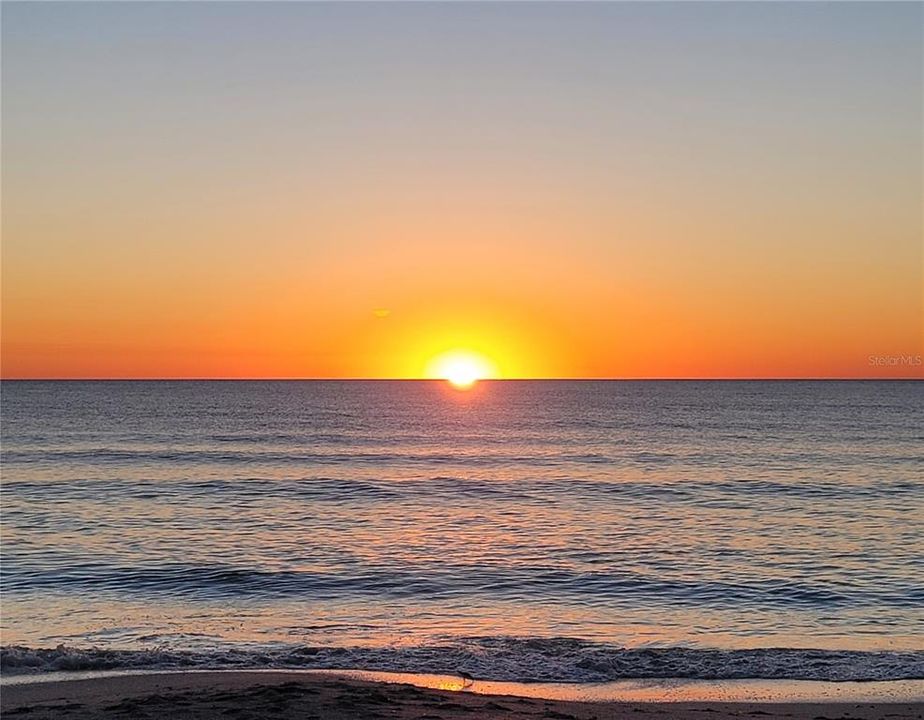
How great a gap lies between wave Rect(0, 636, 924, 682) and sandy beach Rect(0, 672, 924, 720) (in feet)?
4.31

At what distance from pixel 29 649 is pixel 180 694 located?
4.79 metres

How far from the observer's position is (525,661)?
16.5 meters

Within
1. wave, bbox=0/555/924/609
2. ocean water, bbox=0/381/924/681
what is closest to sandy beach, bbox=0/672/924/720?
ocean water, bbox=0/381/924/681

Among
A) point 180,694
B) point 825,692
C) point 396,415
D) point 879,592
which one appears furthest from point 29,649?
point 396,415

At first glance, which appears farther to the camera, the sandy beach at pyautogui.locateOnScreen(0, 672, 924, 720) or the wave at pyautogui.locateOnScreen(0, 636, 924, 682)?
the wave at pyautogui.locateOnScreen(0, 636, 924, 682)

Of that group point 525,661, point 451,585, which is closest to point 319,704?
point 525,661

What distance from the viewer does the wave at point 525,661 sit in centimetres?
1580

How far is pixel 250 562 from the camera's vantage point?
25.9 meters

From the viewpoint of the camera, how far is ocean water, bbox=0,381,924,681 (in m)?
17.2

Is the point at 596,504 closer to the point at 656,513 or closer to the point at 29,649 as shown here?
the point at 656,513

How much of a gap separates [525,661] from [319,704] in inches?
190

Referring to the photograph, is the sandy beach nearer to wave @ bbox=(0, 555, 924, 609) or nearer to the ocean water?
the ocean water

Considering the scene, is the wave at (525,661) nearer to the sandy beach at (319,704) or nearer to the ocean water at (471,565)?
the ocean water at (471,565)

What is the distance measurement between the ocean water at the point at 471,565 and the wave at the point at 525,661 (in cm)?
6
